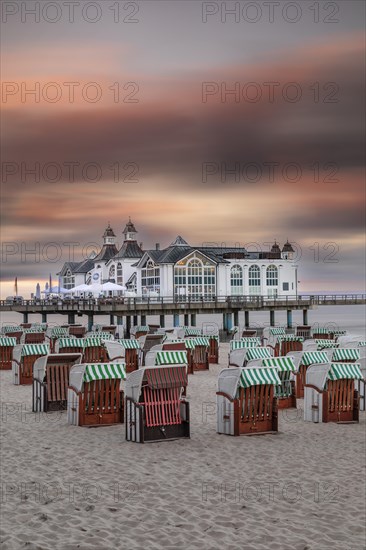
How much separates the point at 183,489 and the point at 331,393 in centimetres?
601

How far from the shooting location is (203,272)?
69875 mm

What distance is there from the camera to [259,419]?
1295cm

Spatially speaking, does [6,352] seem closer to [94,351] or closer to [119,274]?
[94,351]

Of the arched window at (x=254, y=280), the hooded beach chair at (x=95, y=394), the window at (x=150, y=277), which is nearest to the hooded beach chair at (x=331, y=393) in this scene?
the hooded beach chair at (x=95, y=394)

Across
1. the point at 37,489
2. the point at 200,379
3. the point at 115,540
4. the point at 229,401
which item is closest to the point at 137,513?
the point at 115,540

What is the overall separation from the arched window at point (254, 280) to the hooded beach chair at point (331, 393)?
5821 cm

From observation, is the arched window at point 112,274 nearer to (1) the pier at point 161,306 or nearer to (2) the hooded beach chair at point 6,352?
(1) the pier at point 161,306

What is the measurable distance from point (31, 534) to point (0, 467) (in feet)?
9.37

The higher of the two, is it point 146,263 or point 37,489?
point 146,263

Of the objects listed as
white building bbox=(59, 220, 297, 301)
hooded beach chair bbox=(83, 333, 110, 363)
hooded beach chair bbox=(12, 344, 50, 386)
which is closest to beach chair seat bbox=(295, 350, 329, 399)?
hooded beach chair bbox=(83, 333, 110, 363)

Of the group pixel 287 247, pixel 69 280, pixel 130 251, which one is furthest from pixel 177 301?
pixel 69 280

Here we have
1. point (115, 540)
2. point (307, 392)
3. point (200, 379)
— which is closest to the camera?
point (115, 540)

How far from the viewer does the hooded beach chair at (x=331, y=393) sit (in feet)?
46.5

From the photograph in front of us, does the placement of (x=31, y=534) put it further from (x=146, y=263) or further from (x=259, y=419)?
(x=146, y=263)
